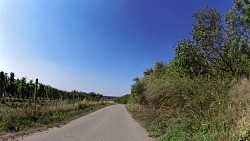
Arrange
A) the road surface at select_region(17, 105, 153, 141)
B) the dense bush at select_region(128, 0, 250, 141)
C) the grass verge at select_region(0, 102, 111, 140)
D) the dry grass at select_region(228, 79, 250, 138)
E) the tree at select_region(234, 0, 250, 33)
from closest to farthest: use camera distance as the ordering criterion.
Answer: the dry grass at select_region(228, 79, 250, 138)
the dense bush at select_region(128, 0, 250, 141)
the road surface at select_region(17, 105, 153, 141)
the grass verge at select_region(0, 102, 111, 140)
the tree at select_region(234, 0, 250, 33)

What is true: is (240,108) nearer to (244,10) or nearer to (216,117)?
(216,117)

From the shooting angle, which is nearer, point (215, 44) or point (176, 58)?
point (215, 44)

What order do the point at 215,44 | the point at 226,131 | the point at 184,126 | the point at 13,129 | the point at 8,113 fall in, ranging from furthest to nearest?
the point at 215,44 → the point at 8,113 → the point at 13,129 → the point at 184,126 → the point at 226,131

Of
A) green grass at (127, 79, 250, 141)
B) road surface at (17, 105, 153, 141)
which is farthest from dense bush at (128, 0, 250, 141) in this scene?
road surface at (17, 105, 153, 141)

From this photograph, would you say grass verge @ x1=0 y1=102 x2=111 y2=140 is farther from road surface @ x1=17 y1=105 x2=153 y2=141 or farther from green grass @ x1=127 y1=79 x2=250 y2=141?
green grass @ x1=127 y1=79 x2=250 y2=141

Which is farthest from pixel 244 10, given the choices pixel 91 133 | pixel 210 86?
pixel 91 133

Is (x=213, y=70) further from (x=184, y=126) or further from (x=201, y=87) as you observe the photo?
(x=184, y=126)

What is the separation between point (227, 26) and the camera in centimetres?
1424

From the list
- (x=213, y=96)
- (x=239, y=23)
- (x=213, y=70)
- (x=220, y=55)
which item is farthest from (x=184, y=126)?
(x=239, y=23)

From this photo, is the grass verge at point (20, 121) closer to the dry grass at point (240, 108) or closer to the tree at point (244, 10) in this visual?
the dry grass at point (240, 108)

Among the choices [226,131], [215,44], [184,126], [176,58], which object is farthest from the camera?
[176,58]

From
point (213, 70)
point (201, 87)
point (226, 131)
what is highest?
point (213, 70)

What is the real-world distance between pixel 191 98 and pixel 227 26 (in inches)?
232

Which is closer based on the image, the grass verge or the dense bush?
the dense bush
